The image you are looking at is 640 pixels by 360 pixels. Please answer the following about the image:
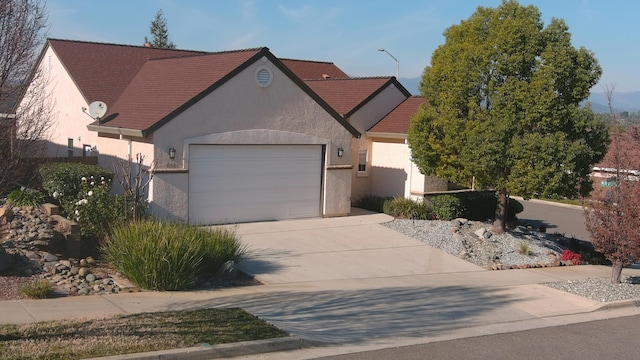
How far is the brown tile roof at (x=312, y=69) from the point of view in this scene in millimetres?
30650

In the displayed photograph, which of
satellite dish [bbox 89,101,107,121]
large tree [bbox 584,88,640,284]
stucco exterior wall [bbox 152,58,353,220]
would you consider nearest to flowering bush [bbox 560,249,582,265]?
large tree [bbox 584,88,640,284]

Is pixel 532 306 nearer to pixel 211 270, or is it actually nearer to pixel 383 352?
pixel 383 352

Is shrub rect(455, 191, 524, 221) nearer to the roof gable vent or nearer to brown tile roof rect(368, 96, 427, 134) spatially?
brown tile roof rect(368, 96, 427, 134)

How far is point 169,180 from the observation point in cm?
1742

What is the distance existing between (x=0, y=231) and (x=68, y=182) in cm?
287

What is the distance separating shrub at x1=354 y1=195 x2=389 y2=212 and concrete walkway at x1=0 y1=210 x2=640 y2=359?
335 centimetres

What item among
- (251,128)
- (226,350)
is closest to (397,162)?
(251,128)

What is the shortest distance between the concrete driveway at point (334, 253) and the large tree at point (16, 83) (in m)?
6.12

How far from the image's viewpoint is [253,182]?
19.2 meters

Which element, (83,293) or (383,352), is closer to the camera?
(383,352)

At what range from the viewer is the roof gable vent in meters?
18.9

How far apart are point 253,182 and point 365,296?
7.33 meters

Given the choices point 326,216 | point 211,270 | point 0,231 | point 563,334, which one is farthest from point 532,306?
point 0,231

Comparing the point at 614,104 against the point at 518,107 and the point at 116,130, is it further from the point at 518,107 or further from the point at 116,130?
the point at 116,130
